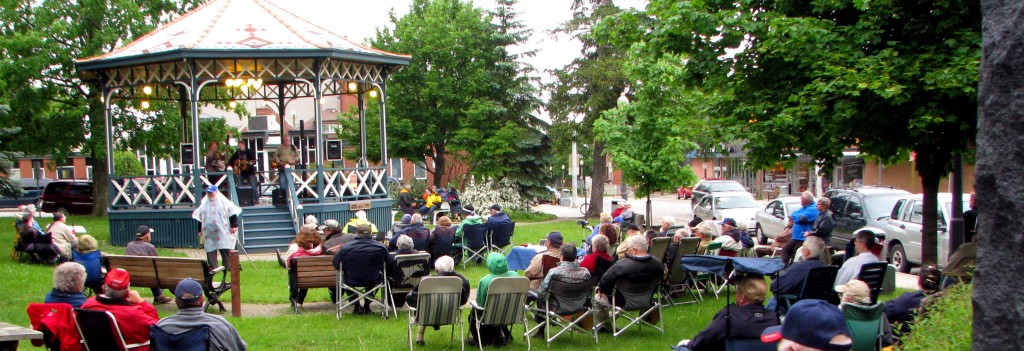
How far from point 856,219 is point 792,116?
8.99 meters

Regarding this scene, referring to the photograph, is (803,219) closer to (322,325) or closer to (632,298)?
(632,298)

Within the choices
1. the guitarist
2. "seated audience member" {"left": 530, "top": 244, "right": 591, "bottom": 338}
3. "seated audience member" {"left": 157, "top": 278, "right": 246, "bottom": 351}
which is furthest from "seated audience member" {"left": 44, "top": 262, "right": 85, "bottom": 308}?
the guitarist

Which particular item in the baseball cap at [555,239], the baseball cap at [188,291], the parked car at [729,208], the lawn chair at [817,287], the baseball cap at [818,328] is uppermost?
the baseball cap at [818,328]

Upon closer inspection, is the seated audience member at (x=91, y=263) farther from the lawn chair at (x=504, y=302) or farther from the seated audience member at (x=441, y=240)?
the seated audience member at (x=441, y=240)

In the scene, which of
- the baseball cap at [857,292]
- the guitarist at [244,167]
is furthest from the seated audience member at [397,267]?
the guitarist at [244,167]

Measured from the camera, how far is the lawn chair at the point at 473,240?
53.6 ft

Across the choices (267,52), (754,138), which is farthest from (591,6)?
(754,138)

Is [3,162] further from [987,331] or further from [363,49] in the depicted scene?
[987,331]

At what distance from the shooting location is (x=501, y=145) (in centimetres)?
3334

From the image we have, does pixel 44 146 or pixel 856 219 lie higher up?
pixel 44 146

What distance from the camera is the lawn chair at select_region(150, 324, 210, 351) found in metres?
6.04

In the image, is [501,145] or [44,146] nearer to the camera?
[44,146]

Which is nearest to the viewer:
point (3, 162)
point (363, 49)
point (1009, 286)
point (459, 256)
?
point (1009, 286)

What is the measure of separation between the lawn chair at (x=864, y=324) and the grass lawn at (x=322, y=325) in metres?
2.59
